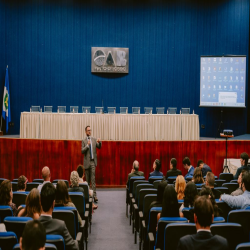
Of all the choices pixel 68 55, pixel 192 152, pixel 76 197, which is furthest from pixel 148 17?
pixel 76 197

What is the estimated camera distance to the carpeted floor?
5.14 meters

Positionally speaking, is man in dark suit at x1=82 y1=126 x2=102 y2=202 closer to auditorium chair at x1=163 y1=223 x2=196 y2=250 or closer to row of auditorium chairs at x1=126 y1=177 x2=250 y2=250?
row of auditorium chairs at x1=126 y1=177 x2=250 y2=250

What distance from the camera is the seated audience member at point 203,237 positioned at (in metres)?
2.29

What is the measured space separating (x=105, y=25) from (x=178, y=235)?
13486 mm

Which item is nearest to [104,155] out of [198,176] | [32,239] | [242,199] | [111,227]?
[111,227]

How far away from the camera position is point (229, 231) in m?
2.98

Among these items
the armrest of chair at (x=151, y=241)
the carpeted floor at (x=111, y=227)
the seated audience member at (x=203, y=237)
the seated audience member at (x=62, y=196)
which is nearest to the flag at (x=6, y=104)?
the carpeted floor at (x=111, y=227)

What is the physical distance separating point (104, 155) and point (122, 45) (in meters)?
7.05

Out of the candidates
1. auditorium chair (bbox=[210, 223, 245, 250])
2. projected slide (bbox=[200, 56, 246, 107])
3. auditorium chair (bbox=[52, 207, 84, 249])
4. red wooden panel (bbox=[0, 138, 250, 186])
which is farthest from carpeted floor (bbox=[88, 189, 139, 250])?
projected slide (bbox=[200, 56, 246, 107])

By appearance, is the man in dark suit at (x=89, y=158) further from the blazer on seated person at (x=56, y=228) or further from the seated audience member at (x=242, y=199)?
the blazer on seated person at (x=56, y=228)

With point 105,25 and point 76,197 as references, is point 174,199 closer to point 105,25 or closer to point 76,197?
point 76,197

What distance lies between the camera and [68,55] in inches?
600

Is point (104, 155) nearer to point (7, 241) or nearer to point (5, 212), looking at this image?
point (5, 212)

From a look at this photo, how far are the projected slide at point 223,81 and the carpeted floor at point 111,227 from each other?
7009 mm
